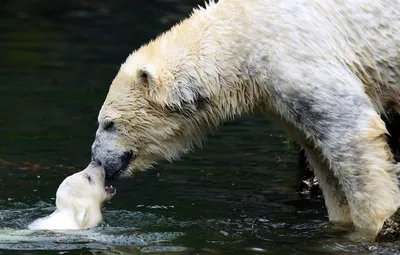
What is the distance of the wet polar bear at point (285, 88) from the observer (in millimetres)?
6691

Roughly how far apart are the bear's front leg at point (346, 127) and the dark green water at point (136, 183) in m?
0.41

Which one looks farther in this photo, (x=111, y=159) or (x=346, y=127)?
(x=111, y=159)

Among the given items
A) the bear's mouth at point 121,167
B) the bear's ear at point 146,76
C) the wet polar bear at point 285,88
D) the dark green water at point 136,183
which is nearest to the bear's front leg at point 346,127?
the wet polar bear at point 285,88

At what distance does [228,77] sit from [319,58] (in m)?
0.72

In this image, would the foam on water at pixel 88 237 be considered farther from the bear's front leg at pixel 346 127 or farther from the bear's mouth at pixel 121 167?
the bear's front leg at pixel 346 127

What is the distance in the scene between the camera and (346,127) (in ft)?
21.9

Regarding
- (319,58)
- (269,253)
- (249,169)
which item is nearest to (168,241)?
(269,253)

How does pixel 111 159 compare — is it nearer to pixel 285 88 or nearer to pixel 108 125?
pixel 108 125

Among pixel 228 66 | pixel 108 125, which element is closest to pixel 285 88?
pixel 228 66

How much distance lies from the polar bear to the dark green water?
16 centimetres

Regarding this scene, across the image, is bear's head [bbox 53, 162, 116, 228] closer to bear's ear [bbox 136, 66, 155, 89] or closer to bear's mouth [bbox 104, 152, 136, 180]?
bear's mouth [bbox 104, 152, 136, 180]

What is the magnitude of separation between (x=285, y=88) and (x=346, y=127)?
1.73 feet

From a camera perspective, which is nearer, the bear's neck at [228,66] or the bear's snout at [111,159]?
the bear's neck at [228,66]

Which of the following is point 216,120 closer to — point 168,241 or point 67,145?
point 168,241
